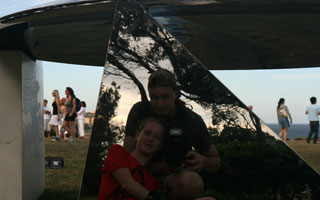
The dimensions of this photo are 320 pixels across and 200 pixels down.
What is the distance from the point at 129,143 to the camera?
3.10 meters

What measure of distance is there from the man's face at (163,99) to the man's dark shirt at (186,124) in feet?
0.12

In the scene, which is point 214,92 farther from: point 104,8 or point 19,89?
point 19,89

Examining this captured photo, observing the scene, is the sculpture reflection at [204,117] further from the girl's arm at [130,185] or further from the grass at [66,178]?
the grass at [66,178]

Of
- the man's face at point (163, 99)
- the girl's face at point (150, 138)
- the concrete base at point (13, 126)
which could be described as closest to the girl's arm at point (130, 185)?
the girl's face at point (150, 138)

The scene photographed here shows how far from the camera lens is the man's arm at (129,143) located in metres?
3.07

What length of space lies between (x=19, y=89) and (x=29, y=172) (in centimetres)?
97

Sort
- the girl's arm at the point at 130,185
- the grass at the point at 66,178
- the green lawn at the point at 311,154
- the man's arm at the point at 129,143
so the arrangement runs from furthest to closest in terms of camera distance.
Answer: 1. the green lawn at the point at 311,154
2. the grass at the point at 66,178
3. the man's arm at the point at 129,143
4. the girl's arm at the point at 130,185

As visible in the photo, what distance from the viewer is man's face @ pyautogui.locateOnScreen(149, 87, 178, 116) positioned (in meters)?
3.11

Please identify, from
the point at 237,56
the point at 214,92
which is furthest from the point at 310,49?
the point at 214,92

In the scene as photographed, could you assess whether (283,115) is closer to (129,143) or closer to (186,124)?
(186,124)

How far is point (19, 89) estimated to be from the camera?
4430mm

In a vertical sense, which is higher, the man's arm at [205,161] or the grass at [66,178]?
the man's arm at [205,161]

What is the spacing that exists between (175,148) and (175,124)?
0.17 m

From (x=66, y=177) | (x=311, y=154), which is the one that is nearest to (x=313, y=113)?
(x=311, y=154)
